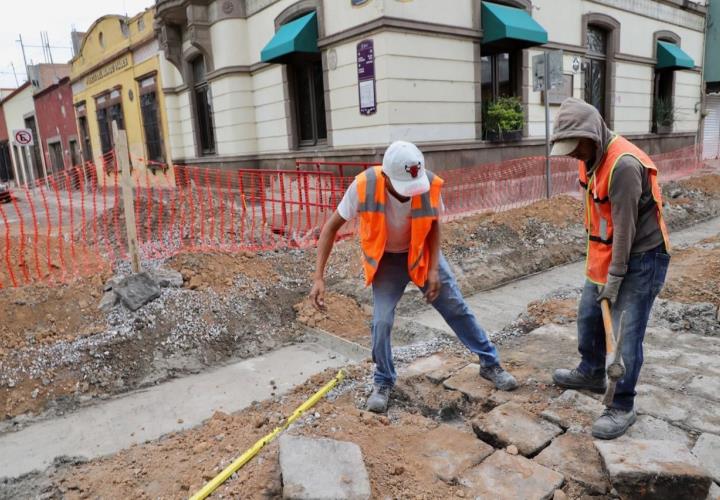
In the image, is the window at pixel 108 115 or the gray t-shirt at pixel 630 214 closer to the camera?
the gray t-shirt at pixel 630 214

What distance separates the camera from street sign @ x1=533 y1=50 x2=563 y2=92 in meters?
9.17

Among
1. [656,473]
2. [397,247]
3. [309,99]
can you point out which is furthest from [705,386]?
[309,99]

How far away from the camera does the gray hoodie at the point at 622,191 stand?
2.77 meters

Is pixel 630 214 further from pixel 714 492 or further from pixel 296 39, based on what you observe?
pixel 296 39

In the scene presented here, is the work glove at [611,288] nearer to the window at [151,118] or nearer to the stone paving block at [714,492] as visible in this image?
the stone paving block at [714,492]

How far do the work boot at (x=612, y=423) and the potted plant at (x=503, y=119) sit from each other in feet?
31.3

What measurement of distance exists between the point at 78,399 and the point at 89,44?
21.1 metres

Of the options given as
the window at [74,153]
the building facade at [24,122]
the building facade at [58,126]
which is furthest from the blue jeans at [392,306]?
the building facade at [24,122]

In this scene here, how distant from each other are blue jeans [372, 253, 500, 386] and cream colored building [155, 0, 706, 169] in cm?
694

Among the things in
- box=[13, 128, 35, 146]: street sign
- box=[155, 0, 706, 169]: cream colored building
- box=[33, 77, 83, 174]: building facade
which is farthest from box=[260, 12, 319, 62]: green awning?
box=[33, 77, 83, 174]: building facade

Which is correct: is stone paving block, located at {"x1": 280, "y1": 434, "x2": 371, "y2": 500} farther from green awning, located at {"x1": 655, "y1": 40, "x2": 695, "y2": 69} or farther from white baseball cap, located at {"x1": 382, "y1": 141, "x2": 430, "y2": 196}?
green awning, located at {"x1": 655, "y1": 40, "x2": 695, "y2": 69}

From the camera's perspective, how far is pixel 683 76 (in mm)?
18750

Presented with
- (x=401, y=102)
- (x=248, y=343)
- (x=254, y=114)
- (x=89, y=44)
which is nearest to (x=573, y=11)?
(x=401, y=102)

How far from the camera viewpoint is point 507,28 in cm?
1064
